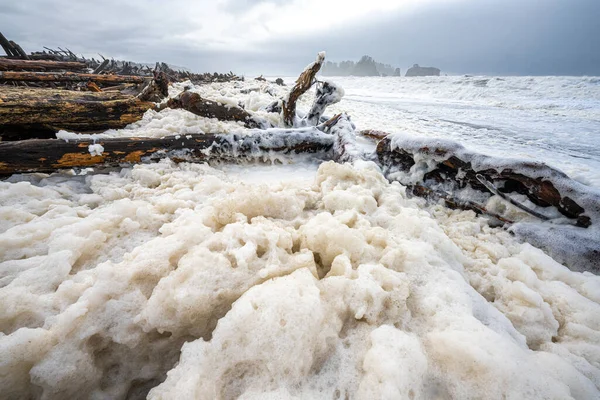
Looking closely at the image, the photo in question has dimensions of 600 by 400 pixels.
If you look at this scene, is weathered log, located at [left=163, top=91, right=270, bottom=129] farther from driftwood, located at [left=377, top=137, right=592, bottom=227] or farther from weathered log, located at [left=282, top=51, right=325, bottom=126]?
driftwood, located at [left=377, top=137, right=592, bottom=227]

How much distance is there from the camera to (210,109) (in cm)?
426

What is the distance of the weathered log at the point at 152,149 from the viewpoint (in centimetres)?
237

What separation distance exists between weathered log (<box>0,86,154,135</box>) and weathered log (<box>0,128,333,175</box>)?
2.88ft

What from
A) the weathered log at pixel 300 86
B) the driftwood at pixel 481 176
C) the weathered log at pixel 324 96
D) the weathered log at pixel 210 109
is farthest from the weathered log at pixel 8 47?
the driftwood at pixel 481 176

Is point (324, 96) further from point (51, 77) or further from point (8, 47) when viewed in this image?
point (8, 47)

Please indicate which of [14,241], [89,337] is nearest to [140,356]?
[89,337]

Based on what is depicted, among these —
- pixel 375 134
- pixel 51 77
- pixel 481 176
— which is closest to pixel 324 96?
pixel 375 134

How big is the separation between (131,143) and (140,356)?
2.42 metres

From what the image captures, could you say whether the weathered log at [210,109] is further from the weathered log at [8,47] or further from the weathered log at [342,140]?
the weathered log at [8,47]

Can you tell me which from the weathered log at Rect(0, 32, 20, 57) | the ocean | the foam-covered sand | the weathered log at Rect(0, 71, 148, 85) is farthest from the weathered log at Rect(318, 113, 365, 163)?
the weathered log at Rect(0, 32, 20, 57)

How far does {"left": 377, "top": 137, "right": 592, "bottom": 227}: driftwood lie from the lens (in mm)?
2027

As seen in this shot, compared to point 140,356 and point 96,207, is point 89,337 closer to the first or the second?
point 140,356

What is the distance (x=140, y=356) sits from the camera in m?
1.13

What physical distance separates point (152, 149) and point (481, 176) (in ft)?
11.0
